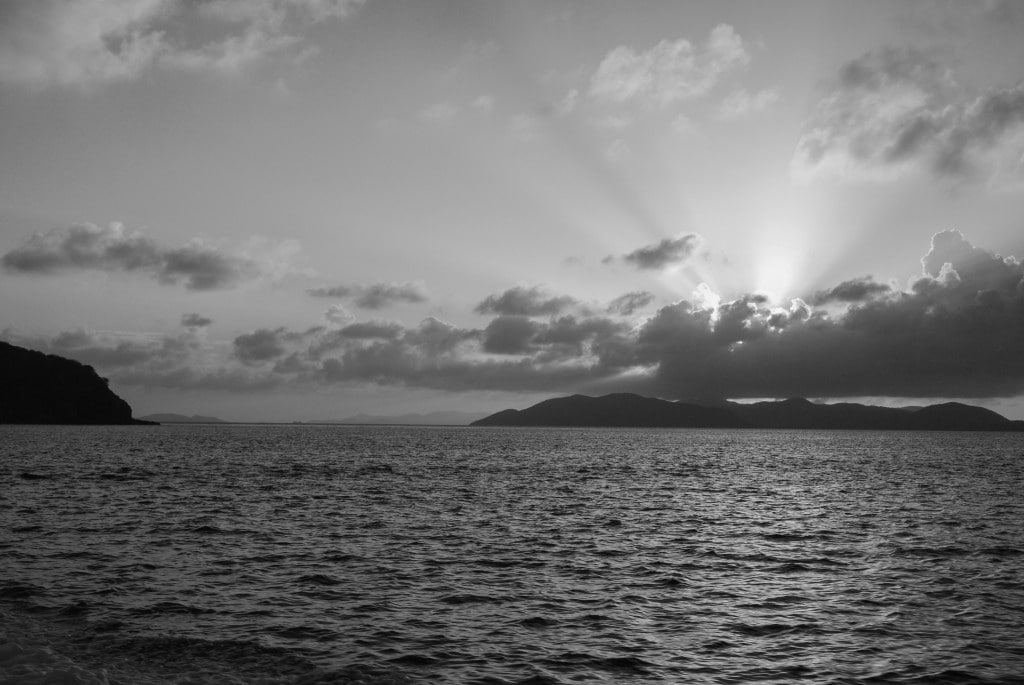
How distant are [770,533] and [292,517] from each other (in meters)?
30.1

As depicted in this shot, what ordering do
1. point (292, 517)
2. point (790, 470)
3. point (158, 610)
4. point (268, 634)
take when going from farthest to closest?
point (790, 470) < point (292, 517) < point (158, 610) < point (268, 634)

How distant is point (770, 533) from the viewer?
43062 millimetres

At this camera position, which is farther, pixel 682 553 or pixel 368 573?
pixel 682 553

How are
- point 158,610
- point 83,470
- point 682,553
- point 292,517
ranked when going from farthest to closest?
1. point 83,470
2. point 292,517
3. point 682,553
4. point 158,610

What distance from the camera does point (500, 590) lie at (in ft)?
89.7

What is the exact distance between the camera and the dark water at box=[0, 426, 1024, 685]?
63.8 ft

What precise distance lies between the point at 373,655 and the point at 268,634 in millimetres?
3915

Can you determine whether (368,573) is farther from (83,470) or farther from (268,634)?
(83,470)

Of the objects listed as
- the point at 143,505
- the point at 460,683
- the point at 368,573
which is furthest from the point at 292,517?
the point at 460,683

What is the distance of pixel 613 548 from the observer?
1446 inches

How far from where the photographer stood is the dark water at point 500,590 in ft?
63.8

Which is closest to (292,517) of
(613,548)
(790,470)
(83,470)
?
(613,548)

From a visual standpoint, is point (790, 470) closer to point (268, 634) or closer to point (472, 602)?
point (472, 602)

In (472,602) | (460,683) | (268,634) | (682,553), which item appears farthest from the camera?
(682,553)
